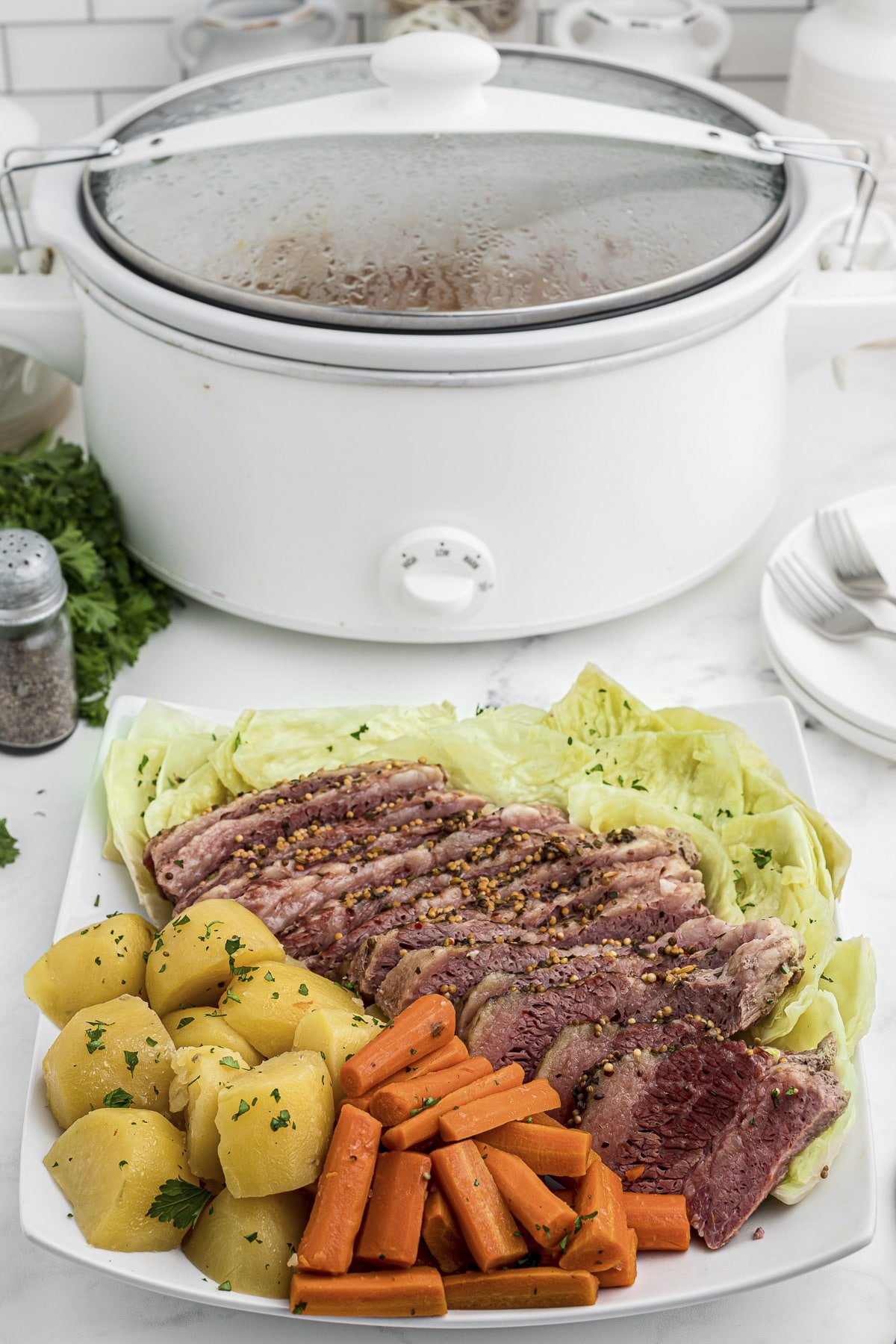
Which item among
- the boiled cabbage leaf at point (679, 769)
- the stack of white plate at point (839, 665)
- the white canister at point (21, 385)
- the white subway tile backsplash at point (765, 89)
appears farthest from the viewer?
the white subway tile backsplash at point (765, 89)

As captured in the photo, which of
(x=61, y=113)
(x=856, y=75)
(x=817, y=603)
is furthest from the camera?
(x=61, y=113)

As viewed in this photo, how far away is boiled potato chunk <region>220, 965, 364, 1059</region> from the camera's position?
1.36 meters

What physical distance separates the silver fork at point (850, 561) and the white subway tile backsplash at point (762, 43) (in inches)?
52.8

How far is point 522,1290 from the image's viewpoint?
1.19m

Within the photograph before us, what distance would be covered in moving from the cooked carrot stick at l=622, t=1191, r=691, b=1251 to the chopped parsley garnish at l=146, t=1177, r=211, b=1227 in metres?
0.40

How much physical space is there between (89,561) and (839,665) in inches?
43.7

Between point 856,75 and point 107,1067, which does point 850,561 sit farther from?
point 107,1067

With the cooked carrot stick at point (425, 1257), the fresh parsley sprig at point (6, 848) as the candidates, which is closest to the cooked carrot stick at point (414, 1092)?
the cooked carrot stick at point (425, 1257)

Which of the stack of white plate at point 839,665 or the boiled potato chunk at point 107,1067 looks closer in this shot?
the boiled potato chunk at point 107,1067

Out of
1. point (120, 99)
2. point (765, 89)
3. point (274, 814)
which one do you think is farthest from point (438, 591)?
point (765, 89)

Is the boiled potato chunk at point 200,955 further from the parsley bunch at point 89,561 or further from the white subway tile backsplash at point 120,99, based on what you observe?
the white subway tile backsplash at point 120,99

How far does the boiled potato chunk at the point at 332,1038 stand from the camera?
4.33 feet

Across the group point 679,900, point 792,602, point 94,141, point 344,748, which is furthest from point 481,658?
point 94,141

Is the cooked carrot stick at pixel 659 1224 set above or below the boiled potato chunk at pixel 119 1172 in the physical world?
below
